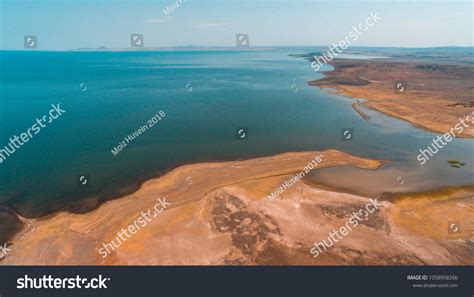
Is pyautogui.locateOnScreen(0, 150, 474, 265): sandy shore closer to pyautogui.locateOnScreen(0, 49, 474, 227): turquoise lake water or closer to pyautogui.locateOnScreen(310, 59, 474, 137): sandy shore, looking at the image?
pyautogui.locateOnScreen(0, 49, 474, 227): turquoise lake water

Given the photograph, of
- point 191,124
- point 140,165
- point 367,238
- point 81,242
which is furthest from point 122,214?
point 191,124

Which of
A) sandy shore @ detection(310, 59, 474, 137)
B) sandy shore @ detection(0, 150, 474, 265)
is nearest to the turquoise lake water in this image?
sandy shore @ detection(0, 150, 474, 265)

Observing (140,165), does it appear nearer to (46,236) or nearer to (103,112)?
(46,236)

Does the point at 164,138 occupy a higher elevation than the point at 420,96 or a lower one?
lower

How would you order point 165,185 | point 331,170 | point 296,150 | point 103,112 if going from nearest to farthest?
1. point 165,185
2. point 331,170
3. point 296,150
4. point 103,112

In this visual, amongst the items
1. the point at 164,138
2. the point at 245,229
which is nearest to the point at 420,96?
the point at 164,138

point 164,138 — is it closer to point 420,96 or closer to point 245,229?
point 245,229

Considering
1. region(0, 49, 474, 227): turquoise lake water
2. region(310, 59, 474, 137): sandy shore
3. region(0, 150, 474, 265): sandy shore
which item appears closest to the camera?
region(0, 150, 474, 265): sandy shore

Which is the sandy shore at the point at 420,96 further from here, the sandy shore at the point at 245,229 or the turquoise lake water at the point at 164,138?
the sandy shore at the point at 245,229
